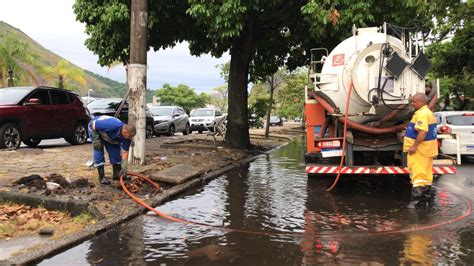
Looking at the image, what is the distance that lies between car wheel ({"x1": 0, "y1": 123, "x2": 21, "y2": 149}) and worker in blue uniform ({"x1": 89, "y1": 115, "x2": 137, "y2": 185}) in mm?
5433

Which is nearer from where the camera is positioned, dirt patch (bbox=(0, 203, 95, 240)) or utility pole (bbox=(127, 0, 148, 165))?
dirt patch (bbox=(0, 203, 95, 240))

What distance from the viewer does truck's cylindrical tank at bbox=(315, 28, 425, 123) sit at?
806 centimetres

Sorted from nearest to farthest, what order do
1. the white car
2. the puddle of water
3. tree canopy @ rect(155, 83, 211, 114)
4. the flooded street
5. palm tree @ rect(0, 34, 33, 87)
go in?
the puddle of water
the flooded street
the white car
palm tree @ rect(0, 34, 33, 87)
tree canopy @ rect(155, 83, 211, 114)

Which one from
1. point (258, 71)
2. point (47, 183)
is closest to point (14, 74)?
point (258, 71)

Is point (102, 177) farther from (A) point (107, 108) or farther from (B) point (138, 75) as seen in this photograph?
(A) point (107, 108)

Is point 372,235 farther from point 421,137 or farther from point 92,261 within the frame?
point 92,261

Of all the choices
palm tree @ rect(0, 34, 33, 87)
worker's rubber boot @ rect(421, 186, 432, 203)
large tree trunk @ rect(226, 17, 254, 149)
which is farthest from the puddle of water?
palm tree @ rect(0, 34, 33, 87)

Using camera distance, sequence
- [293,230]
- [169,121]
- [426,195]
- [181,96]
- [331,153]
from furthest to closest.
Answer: [181,96] → [169,121] → [331,153] → [426,195] → [293,230]

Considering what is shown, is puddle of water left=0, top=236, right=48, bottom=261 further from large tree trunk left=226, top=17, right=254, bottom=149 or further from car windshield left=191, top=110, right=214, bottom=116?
car windshield left=191, top=110, right=214, bottom=116

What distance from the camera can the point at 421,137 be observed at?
7.08m

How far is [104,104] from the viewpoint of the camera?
60.6ft

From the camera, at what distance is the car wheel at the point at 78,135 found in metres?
14.5

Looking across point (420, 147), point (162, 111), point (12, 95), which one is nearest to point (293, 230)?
point (420, 147)

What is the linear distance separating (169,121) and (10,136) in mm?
10739
